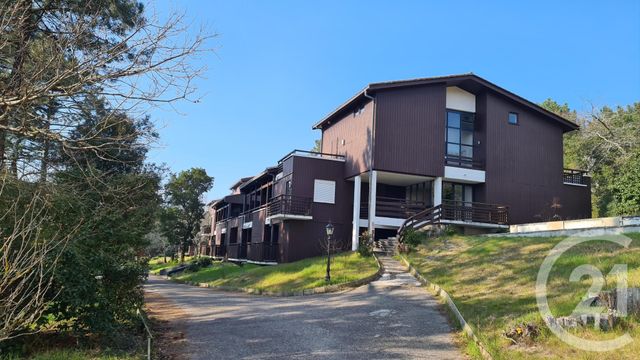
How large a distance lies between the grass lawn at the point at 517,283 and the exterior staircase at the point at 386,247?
2542 millimetres

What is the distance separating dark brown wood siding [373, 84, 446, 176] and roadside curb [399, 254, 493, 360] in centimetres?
693

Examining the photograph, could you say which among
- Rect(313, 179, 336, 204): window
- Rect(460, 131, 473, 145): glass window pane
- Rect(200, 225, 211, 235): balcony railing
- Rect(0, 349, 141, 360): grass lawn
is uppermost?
Rect(460, 131, 473, 145): glass window pane

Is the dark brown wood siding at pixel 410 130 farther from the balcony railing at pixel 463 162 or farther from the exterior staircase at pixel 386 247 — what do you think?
the exterior staircase at pixel 386 247

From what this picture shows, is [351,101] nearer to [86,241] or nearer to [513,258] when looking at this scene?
[513,258]

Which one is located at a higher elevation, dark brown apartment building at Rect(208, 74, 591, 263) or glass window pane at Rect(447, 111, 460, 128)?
glass window pane at Rect(447, 111, 460, 128)

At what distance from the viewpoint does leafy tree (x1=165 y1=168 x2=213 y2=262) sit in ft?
158

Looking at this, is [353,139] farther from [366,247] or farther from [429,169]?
[366,247]

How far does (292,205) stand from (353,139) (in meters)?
4.79

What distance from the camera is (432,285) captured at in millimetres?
14672

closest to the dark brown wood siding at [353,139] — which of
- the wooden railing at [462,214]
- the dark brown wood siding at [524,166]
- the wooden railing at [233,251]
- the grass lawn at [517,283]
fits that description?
the wooden railing at [462,214]

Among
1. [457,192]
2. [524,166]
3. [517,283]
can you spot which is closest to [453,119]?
[457,192]

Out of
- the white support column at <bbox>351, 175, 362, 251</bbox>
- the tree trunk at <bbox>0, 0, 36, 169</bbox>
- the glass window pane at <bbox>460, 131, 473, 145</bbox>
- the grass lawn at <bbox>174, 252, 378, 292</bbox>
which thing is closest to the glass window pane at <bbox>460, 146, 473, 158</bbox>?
the glass window pane at <bbox>460, 131, 473, 145</bbox>

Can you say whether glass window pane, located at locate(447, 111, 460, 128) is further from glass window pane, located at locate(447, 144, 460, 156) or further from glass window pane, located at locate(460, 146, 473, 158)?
glass window pane, located at locate(460, 146, 473, 158)

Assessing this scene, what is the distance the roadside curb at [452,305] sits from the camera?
26.4 ft
